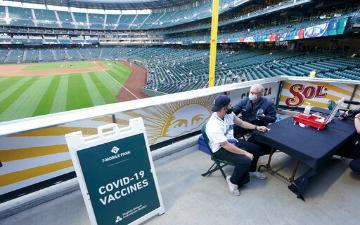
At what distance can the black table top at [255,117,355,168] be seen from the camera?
2.23 m

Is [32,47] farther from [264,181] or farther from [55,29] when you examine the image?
[264,181]

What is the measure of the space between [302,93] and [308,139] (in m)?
3.35

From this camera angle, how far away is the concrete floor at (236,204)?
2.29 m

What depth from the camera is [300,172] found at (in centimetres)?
310

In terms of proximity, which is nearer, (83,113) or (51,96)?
(83,113)

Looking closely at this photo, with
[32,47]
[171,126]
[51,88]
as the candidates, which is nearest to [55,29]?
[32,47]

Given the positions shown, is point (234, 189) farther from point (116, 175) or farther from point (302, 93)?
point (302, 93)

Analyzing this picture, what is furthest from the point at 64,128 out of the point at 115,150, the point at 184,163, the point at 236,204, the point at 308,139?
the point at 308,139

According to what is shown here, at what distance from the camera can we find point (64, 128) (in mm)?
A: 2486

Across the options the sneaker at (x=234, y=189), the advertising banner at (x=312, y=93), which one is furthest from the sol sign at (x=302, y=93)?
the sneaker at (x=234, y=189)

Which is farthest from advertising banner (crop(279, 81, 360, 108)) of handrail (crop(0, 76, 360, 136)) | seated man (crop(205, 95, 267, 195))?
seated man (crop(205, 95, 267, 195))

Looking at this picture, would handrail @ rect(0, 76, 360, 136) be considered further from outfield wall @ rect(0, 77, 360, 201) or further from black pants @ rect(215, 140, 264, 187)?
A: black pants @ rect(215, 140, 264, 187)

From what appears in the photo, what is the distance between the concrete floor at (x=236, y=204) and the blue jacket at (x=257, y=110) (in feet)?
2.83

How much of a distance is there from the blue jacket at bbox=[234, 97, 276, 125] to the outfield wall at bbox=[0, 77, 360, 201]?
25.4 inches
